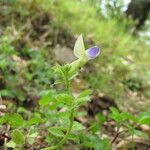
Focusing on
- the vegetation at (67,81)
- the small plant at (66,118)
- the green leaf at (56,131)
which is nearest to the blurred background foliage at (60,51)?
the vegetation at (67,81)

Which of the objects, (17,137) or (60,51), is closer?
(17,137)

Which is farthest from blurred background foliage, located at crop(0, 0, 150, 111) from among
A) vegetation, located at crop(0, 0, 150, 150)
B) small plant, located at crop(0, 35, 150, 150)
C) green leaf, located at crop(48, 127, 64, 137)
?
green leaf, located at crop(48, 127, 64, 137)

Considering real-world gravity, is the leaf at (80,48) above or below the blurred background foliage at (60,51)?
below

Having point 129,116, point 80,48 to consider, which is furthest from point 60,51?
point 80,48

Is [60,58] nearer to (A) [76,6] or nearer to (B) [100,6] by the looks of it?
(A) [76,6]

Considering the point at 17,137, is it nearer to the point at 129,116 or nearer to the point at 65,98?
the point at 65,98

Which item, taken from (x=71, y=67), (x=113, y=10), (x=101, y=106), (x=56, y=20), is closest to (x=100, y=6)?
(x=113, y=10)

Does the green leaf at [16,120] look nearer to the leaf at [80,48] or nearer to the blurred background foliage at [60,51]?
the leaf at [80,48]
